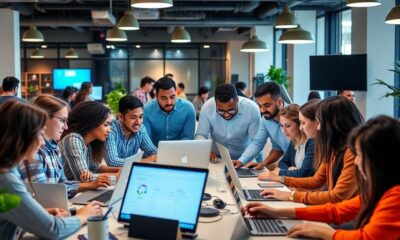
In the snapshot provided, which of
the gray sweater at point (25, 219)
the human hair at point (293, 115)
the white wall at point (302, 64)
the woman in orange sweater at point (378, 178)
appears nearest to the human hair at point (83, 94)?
the white wall at point (302, 64)

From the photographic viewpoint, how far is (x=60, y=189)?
245 centimetres

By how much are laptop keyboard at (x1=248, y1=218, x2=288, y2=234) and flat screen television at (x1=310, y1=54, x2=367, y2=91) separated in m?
5.05

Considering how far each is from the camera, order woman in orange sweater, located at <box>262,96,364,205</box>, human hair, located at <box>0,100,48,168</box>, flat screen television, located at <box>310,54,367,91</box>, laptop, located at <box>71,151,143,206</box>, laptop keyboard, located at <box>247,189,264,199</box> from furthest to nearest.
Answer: flat screen television, located at <box>310,54,367,91</box> < laptop keyboard, located at <box>247,189,264,199</box> < woman in orange sweater, located at <box>262,96,364,205</box> < laptop, located at <box>71,151,143,206</box> < human hair, located at <box>0,100,48,168</box>

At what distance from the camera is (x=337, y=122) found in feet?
9.26

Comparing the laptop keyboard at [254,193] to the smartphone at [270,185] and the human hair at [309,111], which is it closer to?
the smartphone at [270,185]

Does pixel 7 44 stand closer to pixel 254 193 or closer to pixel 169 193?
pixel 254 193

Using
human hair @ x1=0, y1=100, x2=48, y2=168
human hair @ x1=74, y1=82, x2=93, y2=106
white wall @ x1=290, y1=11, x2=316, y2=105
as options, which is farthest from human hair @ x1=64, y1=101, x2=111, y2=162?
white wall @ x1=290, y1=11, x2=316, y2=105

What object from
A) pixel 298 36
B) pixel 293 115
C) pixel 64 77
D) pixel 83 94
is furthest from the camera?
pixel 64 77

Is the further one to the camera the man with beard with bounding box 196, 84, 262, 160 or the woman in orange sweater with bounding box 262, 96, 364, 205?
the man with beard with bounding box 196, 84, 262, 160

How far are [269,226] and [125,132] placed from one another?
1.90 m

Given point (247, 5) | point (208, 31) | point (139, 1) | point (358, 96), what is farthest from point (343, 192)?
point (208, 31)

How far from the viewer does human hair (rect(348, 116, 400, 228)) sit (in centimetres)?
200

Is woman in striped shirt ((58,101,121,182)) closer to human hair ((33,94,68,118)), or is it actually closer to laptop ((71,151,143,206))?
laptop ((71,151,143,206))

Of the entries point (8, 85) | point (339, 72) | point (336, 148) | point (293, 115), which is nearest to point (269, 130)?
point (293, 115)
